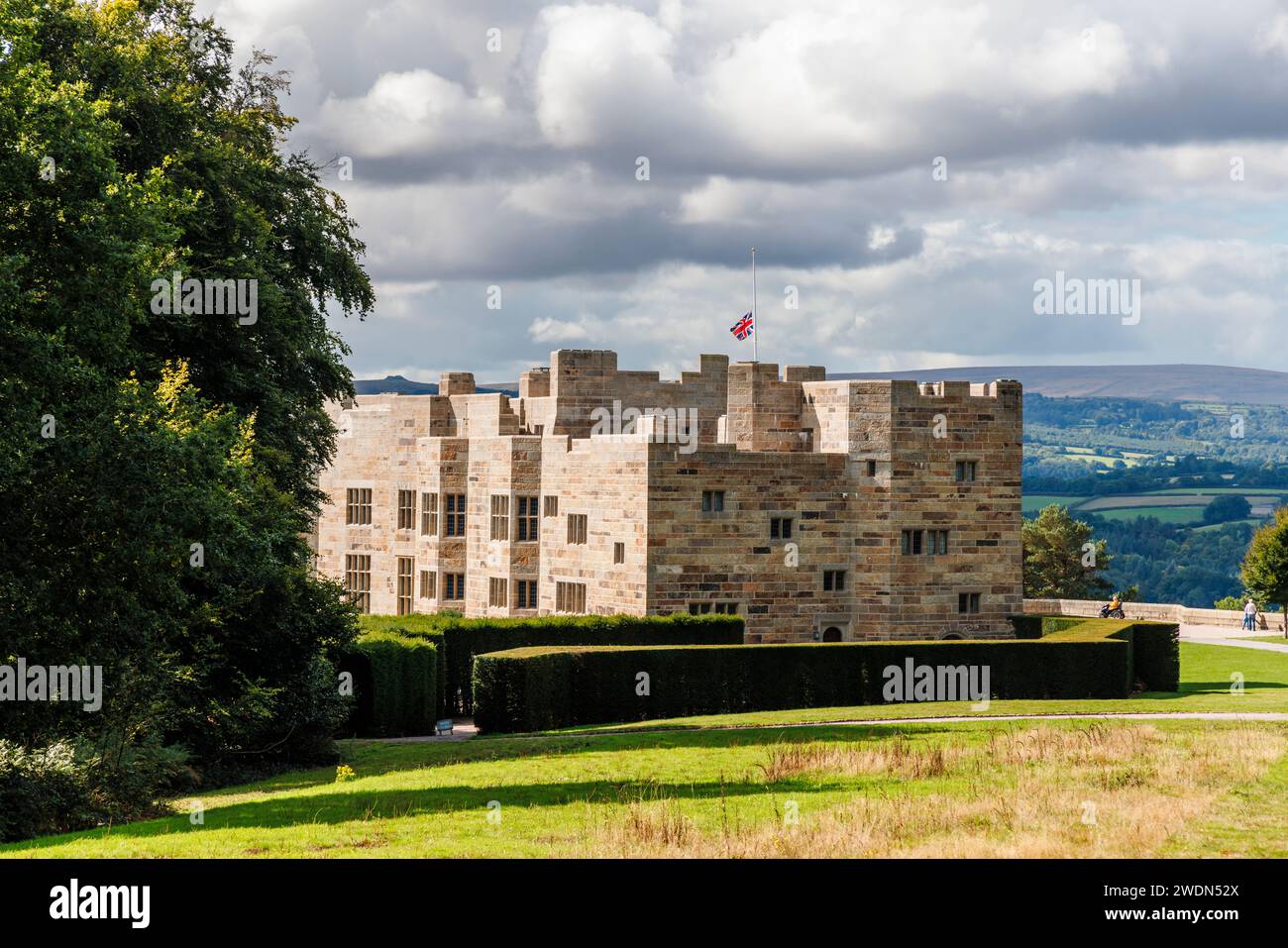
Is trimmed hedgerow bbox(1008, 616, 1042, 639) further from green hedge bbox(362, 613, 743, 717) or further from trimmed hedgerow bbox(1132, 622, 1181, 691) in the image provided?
green hedge bbox(362, 613, 743, 717)

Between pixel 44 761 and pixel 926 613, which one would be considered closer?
pixel 44 761

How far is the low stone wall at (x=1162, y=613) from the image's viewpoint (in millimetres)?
66312

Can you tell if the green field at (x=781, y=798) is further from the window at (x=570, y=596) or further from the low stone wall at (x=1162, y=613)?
the low stone wall at (x=1162, y=613)

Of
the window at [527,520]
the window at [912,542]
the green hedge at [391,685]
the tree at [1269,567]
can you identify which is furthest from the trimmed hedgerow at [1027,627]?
the tree at [1269,567]

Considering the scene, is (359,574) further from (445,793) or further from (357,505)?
(445,793)

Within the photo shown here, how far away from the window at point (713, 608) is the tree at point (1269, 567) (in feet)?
99.4

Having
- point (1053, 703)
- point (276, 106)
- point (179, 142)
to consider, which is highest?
point (276, 106)

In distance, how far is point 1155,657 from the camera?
141 feet

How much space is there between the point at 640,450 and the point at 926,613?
10.2 meters

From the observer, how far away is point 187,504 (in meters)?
22.4
